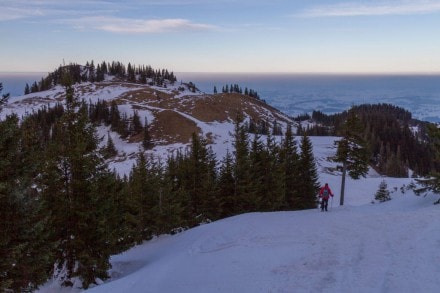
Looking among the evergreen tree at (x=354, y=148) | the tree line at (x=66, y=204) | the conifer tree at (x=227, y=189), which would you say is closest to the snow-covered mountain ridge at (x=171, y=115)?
the evergreen tree at (x=354, y=148)

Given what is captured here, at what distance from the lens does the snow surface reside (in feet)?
41.3

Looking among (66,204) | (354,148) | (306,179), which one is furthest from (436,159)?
(66,204)

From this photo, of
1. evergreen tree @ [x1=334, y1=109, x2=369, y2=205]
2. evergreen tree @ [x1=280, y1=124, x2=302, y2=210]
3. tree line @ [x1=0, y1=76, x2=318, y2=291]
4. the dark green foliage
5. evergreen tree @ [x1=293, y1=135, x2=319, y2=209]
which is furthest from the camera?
evergreen tree @ [x1=293, y1=135, x2=319, y2=209]

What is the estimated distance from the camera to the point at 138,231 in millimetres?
30219

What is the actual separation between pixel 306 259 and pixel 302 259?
17cm

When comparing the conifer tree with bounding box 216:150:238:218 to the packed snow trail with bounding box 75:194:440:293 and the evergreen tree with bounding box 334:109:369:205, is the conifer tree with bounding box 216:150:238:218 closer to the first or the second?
the evergreen tree with bounding box 334:109:369:205

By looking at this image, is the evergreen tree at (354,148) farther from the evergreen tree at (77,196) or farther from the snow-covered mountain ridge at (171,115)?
the snow-covered mountain ridge at (171,115)

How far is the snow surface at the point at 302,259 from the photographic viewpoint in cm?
1259

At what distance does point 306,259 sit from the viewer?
15141mm

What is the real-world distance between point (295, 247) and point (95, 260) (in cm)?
1009

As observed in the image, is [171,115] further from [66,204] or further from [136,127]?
[66,204]

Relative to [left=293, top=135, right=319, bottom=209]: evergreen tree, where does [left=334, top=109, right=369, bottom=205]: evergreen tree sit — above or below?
above

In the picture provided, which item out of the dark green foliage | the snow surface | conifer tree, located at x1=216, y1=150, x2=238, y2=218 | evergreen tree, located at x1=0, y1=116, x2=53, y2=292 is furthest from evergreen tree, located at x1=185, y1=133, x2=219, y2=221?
evergreen tree, located at x1=0, y1=116, x2=53, y2=292

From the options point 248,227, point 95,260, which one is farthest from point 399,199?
point 95,260
